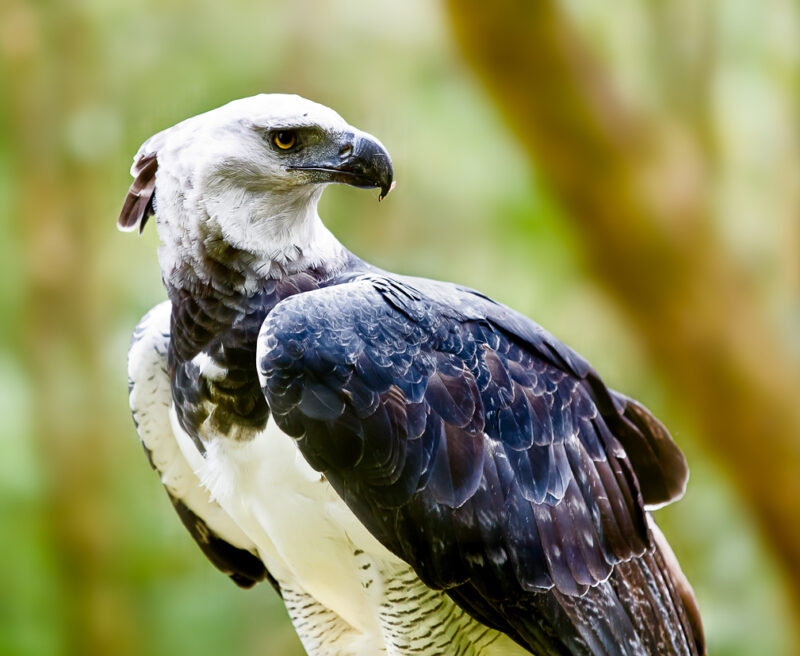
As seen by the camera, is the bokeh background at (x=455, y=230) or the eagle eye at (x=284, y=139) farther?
the bokeh background at (x=455, y=230)

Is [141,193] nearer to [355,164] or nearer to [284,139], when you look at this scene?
[284,139]

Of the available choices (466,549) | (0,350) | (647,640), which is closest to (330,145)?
(466,549)

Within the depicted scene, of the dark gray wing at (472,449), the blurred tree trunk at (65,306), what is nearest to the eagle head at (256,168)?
the dark gray wing at (472,449)

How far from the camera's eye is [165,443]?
221cm

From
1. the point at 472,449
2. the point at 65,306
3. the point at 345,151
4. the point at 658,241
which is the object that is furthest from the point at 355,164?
the point at 65,306

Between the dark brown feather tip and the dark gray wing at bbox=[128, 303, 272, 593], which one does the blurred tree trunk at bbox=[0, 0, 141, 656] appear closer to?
the dark gray wing at bbox=[128, 303, 272, 593]

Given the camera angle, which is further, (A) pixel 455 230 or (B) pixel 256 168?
(A) pixel 455 230

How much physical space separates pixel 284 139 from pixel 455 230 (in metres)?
3.36

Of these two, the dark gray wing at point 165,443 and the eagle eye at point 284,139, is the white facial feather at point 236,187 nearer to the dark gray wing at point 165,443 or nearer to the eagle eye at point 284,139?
Result: the eagle eye at point 284,139

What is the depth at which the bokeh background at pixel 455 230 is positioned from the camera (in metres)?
3.75

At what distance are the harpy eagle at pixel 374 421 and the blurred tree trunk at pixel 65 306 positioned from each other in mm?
2805

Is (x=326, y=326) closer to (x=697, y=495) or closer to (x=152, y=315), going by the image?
(x=152, y=315)

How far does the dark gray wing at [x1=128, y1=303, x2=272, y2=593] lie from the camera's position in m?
2.17

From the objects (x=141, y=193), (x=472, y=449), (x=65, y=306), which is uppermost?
(x=141, y=193)
